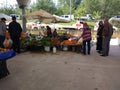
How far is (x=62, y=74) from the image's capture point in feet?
25.0

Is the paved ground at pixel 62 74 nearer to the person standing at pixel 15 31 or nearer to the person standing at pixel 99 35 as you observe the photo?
the person standing at pixel 15 31

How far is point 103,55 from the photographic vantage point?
11.7 m

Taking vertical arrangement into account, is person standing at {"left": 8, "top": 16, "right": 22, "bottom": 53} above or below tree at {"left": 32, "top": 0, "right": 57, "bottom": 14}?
below

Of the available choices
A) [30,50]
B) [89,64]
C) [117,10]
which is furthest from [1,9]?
[89,64]

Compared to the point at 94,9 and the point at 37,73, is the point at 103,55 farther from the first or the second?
the point at 94,9

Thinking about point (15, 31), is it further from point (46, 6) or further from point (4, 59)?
point (46, 6)

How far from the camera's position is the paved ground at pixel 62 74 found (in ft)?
20.9

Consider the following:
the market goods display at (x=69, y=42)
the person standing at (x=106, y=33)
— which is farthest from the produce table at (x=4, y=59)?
the market goods display at (x=69, y=42)

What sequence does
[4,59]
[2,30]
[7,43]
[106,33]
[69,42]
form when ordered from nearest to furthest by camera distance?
[4,59]
[7,43]
[2,30]
[106,33]
[69,42]

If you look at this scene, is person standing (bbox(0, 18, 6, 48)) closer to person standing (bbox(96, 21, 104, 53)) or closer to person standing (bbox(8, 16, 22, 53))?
person standing (bbox(8, 16, 22, 53))

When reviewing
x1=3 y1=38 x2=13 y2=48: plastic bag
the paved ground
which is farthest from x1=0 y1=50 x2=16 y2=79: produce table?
x1=3 y1=38 x2=13 y2=48: plastic bag

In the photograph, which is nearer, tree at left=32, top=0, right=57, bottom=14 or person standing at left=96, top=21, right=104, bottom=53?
person standing at left=96, top=21, right=104, bottom=53

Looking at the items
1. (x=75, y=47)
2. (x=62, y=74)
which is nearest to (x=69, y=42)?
Answer: (x=75, y=47)

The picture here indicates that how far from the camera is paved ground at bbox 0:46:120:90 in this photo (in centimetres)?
638
